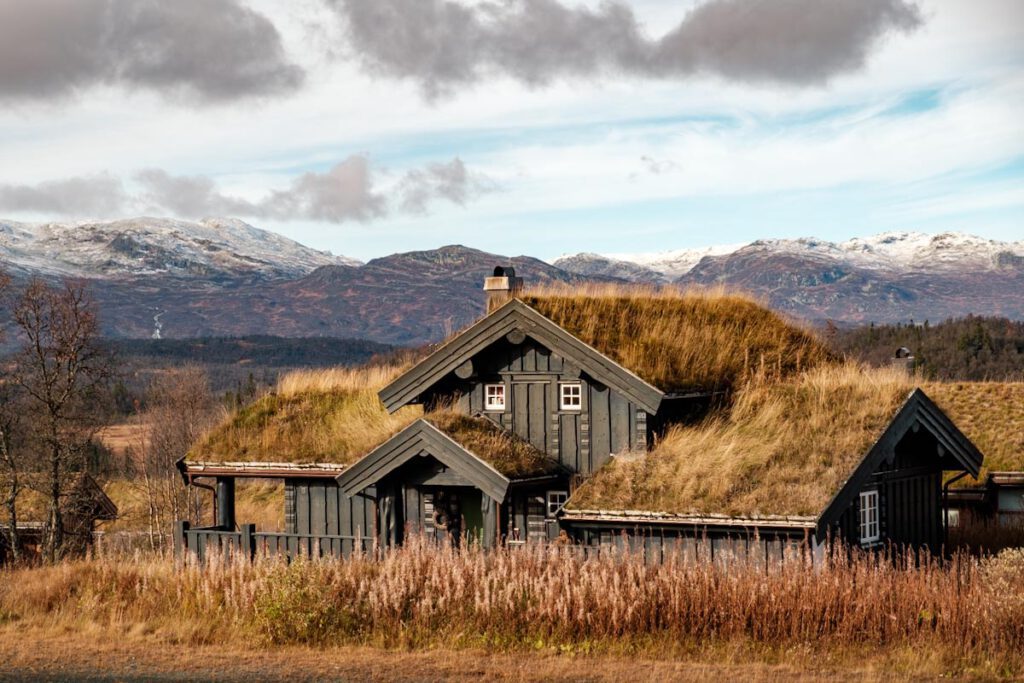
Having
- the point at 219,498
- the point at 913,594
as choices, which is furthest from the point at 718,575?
the point at 219,498

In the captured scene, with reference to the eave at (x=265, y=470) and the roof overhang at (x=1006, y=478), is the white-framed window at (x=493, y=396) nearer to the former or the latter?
the eave at (x=265, y=470)

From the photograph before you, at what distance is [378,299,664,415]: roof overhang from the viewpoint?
85.2 ft

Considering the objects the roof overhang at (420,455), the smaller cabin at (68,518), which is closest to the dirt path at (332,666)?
the roof overhang at (420,455)

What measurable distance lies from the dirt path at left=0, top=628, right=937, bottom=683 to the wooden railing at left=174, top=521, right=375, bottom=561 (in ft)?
17.6

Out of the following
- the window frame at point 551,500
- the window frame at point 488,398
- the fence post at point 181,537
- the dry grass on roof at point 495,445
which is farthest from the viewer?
the fence post at point 181,537

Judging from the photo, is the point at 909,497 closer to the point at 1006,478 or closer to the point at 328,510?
the point at 1006,478

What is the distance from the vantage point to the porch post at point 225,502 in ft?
104

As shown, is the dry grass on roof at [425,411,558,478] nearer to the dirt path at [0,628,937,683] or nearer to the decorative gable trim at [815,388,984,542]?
the decorative gable trim at [815,388,984,542]

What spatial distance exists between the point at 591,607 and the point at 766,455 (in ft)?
20.2

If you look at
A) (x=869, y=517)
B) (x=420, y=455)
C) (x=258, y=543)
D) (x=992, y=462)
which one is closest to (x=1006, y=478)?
(x=992, y=462)

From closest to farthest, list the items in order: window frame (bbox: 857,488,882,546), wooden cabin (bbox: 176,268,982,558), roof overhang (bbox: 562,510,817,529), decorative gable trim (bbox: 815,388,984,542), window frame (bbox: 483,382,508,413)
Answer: roof overhang (bbox: 562,510,817,529) → decorative gable trim (bbox: 815,388,984,542) → wooden cabin (bbox: 176,268,982,558) → window frame (bbox: 857,488,882,546) → window frame (bbox: 483,382,508,413)

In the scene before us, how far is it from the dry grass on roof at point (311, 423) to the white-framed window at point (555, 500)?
144 inches

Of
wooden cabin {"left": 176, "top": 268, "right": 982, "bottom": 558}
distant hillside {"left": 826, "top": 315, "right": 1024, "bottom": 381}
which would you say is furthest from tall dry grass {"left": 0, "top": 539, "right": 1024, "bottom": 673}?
distant hillside {"left": 826, "top": 315, "right": 1024, "bottom": 381}

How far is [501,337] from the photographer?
90.3 feet
